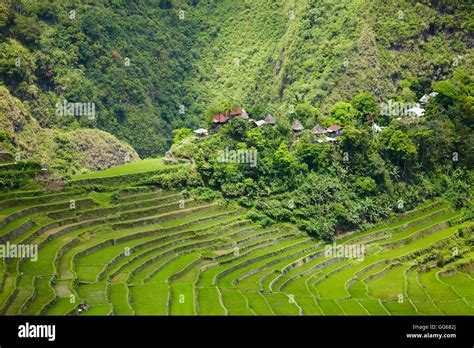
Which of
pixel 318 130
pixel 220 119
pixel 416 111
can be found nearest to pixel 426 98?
pixel 416 111

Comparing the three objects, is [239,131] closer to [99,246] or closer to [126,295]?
[99,246]

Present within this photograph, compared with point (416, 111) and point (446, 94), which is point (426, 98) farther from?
point (416, 111)

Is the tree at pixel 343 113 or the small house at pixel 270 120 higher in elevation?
the tree at pixel 343 113

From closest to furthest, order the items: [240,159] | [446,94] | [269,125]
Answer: [240,159]
[269,125]
[446,94]

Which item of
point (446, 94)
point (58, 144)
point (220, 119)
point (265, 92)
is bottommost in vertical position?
point (220, 119)

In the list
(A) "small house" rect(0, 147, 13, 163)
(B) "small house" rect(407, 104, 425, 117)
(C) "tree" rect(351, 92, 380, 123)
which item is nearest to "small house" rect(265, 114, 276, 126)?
(C) "tree" rect(351, 92, 380, 123)

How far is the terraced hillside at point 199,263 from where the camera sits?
3272 cm

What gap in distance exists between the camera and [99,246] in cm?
3750

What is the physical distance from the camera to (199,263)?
3850cm

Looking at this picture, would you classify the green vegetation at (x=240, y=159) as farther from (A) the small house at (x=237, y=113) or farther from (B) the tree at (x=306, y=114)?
(A) the small house at (x=237, y=113)

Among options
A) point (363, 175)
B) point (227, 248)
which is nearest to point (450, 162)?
point (363, 175)

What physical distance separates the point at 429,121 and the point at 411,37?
29.9 ft

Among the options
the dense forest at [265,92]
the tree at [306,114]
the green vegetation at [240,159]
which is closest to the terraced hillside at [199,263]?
the green vegetation at [240,159]

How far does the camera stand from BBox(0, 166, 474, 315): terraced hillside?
3272 cm
